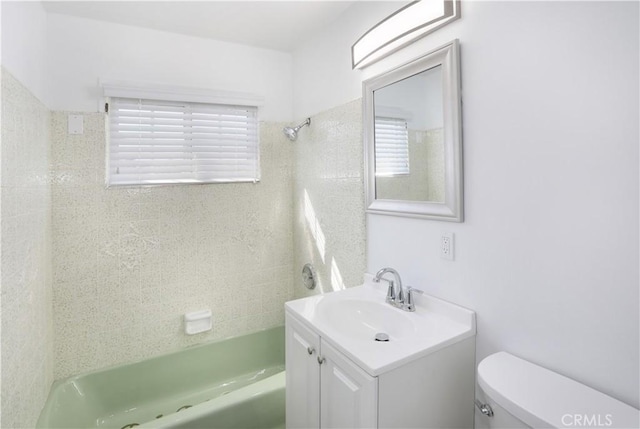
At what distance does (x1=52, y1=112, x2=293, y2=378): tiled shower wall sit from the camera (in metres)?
1.93

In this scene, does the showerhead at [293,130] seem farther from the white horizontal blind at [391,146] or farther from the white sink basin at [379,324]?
the white sink basin at [379,324]

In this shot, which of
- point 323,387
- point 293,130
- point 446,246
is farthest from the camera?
point 293,130

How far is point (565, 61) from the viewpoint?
98 centimetres

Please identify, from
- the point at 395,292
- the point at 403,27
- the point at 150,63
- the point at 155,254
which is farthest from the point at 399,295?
the point at 150,63

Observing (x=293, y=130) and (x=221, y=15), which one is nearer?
(x=221, y=15)

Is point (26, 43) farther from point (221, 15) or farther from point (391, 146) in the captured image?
point (391, 146)

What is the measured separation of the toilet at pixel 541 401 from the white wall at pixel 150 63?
2161mm

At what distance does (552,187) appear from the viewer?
1021mm

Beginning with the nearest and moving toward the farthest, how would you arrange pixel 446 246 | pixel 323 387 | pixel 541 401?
pixel 541 401, pixel 323 387, pixel 446 246

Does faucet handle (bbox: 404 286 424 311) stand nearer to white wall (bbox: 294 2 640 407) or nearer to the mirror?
white wall (bbox: 294 2 640 407)

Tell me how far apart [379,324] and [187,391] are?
151 centimetres

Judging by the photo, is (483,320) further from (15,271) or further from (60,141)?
(60,141)

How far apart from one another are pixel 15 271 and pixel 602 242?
6.80 feet

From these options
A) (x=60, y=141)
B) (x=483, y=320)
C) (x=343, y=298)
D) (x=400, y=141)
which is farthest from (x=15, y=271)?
(x=483, y=320)
